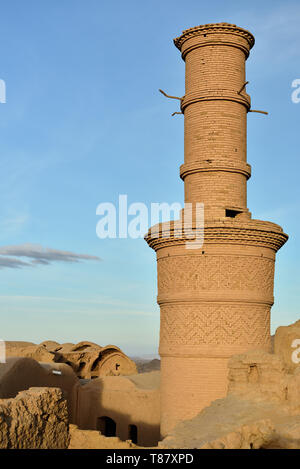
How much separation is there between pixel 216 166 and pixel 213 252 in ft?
7.37

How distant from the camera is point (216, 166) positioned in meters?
14.1

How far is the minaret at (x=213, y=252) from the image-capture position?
1334 cm

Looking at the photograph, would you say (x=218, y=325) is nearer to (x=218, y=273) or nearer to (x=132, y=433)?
(x=218, y=273)

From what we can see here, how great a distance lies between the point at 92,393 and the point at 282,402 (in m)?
8.92

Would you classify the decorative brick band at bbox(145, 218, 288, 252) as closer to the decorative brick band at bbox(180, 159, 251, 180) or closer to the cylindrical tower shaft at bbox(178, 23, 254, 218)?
the cylindrical tower shaft at bbox(178, 23, 254, 218)

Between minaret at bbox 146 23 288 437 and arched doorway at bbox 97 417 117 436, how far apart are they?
4.19 meters

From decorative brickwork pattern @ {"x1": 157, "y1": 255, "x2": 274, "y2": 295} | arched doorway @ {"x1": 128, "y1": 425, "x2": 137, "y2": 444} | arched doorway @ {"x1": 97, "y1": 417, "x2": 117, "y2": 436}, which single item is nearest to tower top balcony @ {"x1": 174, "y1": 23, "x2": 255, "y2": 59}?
decorative brickwork pattern @ {"x1": 157, "y1": 255, "x2": 274, "y2": 295}

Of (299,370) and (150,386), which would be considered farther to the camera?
(150,386)

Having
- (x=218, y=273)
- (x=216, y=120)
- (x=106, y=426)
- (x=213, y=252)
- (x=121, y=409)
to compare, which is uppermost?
(x=216, y=120)

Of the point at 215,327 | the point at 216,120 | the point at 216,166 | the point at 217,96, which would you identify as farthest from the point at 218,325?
the point at 217,96

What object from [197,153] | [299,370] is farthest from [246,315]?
[197,153]

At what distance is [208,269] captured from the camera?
13539mm

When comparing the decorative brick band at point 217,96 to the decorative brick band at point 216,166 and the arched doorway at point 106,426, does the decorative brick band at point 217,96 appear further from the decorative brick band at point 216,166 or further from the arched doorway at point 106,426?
the arched doorway at point 106,426

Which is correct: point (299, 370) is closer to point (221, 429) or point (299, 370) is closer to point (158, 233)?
point (221, 429)
